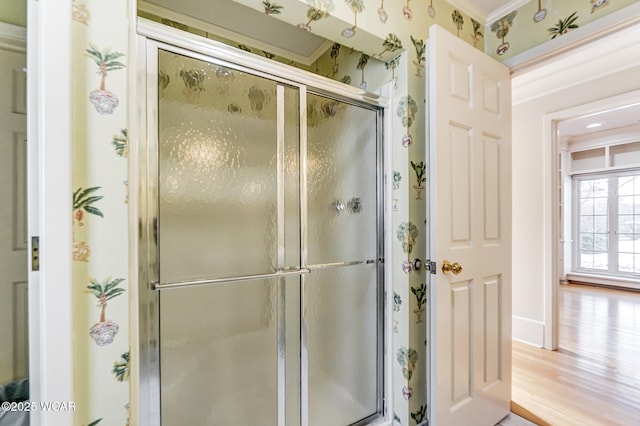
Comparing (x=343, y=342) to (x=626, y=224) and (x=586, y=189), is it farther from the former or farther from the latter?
(x=586, y=189)

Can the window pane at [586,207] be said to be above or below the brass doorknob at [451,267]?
above

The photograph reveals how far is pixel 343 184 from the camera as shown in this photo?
1713mm

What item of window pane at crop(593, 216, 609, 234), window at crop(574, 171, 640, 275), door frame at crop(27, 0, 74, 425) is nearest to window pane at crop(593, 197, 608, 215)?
window at crop(574, 171, 640, 275)

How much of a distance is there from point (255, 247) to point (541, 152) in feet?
9.35

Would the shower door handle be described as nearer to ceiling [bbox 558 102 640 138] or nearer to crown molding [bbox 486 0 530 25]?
crown molding [bbox 486 0 530 25]

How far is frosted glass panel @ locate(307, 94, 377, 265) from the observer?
1.64 m

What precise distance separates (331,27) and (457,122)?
0.74 m

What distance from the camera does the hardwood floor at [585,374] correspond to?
70.7 inches

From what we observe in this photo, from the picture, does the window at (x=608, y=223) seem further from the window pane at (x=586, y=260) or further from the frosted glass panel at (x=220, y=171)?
the frosted glass panel at (x=220, y=171)

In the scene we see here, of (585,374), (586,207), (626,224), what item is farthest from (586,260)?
(585,374)

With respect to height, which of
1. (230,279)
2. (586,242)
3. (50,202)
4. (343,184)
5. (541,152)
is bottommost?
(586,242)

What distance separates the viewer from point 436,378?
1374 mm

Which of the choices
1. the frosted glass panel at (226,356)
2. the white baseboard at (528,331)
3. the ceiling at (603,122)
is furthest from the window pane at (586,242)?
the frosted glass panel at (226,356)

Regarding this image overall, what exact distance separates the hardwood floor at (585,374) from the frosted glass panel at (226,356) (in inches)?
61.2
